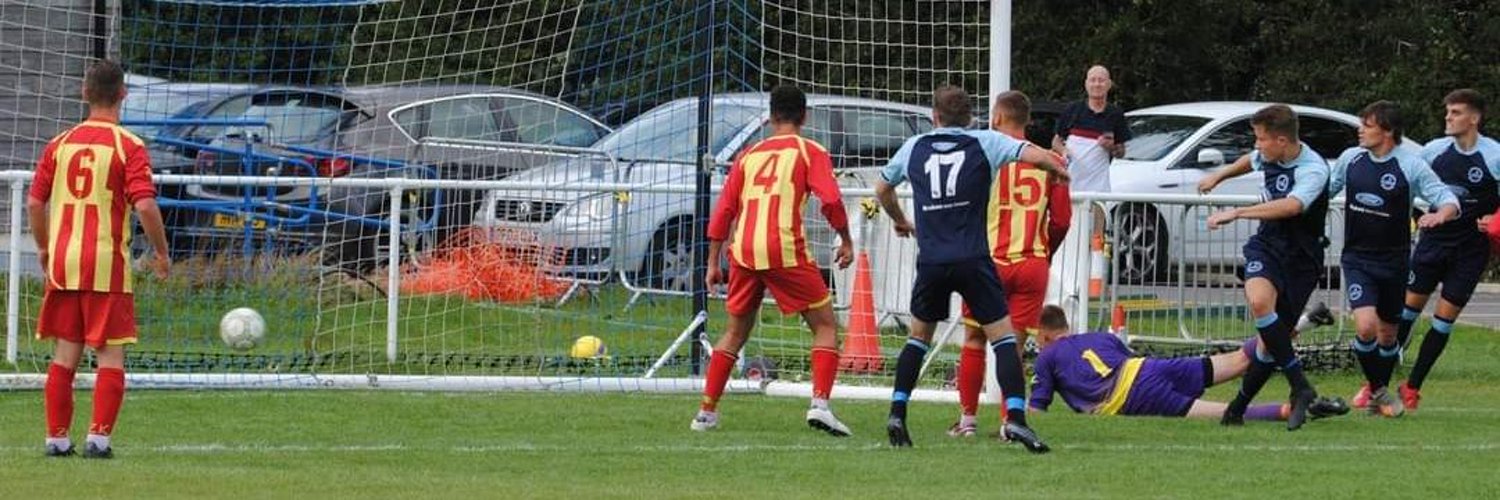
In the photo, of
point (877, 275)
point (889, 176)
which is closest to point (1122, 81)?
point (877, 275)

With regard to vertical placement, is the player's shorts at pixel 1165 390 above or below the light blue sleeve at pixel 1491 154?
below

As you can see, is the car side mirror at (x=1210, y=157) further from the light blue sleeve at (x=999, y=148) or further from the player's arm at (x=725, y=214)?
the light blue sleeve at (x=999, y=148)

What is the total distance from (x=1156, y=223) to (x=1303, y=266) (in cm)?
316

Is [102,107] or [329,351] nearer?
[102,107]

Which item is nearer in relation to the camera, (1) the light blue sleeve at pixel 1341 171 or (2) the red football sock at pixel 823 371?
(2) the red football sock at pixel 823 371

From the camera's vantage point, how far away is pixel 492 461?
1003 centimetres

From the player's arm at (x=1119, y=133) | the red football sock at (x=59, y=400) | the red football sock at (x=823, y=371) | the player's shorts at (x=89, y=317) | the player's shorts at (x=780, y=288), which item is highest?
the player's arm at (x=1119, y=133)

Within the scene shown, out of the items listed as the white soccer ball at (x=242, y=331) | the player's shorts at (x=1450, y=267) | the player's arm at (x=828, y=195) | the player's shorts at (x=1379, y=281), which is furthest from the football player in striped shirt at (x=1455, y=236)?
the white soccer ball at (x=242, y=331)

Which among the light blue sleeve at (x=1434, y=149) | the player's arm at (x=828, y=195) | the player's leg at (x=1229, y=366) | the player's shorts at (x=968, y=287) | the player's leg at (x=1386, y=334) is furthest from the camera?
the light blue sleeve at (x=1434, y=149)

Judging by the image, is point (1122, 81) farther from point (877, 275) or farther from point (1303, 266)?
point (1303, 266)

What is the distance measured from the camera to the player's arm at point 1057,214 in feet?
38.3

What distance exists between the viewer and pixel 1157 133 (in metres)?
A: 20.1

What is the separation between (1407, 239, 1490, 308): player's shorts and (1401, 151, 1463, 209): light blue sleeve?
50 centimetres

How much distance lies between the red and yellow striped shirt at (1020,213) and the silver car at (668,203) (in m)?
3.24
